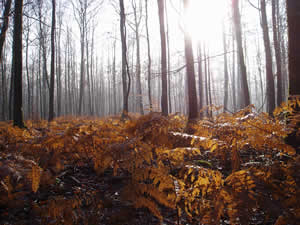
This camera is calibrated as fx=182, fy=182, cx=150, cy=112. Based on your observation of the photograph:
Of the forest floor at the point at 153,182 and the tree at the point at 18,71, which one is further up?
the tree at the point at 18,71

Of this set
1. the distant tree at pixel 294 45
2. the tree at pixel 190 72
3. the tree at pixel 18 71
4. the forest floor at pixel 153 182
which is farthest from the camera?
the tree at pixel 18 71

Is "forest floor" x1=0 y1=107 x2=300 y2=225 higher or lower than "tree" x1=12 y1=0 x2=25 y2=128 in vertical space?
lower

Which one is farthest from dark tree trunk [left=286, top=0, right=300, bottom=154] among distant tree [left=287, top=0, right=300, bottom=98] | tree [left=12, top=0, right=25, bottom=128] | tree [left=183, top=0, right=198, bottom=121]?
tree [left=12, top=0, right=25, bottom=128]

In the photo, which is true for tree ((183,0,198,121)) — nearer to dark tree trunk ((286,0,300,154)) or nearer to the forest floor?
the forest floor

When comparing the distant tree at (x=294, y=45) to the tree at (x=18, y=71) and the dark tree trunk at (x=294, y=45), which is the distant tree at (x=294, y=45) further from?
the tree at (x=18, y=71)

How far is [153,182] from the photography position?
120cm

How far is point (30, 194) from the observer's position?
193 centimetres

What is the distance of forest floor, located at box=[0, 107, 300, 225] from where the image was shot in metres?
1.15

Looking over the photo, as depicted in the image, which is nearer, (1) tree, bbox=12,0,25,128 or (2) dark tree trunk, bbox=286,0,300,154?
(2) dark tree trunk, bbox=286,0,300,154

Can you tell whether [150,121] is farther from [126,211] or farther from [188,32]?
[188,32]

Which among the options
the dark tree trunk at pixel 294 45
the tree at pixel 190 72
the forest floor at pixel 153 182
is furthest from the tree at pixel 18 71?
the dark tree trunk at pixel 294 45

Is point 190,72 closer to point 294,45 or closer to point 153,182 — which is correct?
point 294,45

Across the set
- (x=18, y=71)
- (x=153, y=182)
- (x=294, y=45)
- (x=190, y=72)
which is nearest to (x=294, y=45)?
(x=294, y=45)

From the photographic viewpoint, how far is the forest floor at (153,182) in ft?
3.76
